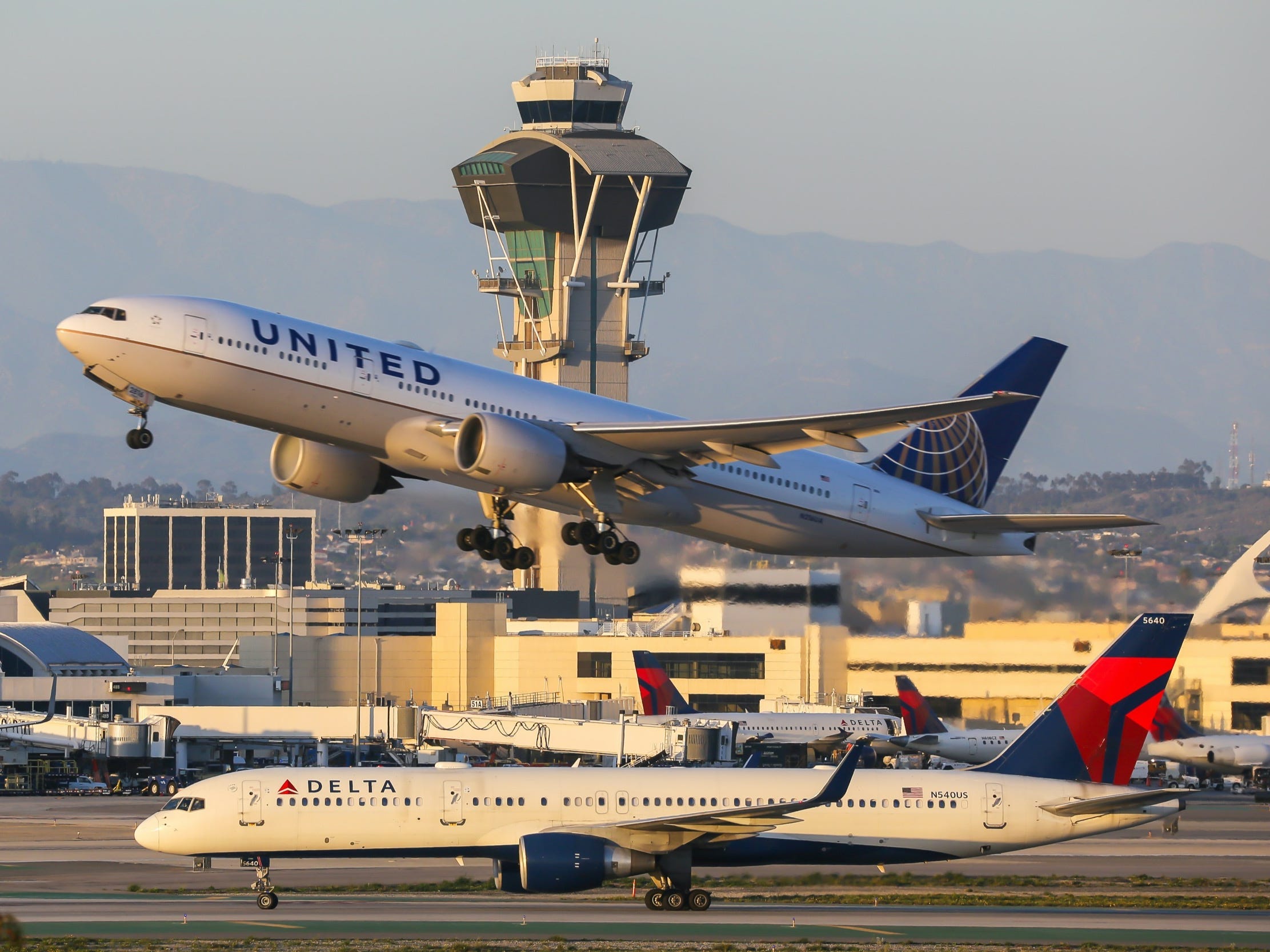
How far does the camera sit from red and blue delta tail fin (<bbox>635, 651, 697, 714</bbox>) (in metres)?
85.2

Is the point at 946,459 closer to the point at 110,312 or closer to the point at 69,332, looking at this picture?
the point at 110,312

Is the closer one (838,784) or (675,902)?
(838,784)

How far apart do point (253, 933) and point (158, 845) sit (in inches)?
156

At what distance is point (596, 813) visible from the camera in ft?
135

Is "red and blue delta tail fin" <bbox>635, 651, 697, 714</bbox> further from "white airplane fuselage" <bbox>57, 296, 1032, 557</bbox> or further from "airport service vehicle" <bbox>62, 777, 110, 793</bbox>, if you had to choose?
"white airplane fuselage" <bbox>57, 296, 1032, 557</bbox>

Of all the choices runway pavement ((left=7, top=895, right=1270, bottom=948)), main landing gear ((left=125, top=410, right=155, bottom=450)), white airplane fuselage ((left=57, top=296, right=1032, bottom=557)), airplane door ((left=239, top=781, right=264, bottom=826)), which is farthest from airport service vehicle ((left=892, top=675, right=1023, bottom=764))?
main landing gear ((left=125, top=410, right=155, bottom=450))

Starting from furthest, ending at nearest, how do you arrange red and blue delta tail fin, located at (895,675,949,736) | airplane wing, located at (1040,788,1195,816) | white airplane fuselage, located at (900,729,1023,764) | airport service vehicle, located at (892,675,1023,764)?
white airplane fuselage, located at (900,729,1023,764) → airport service vehicle, located at (892,675,1023,764) → red and blue delta tail fin, located at (895,675,949,736) → airplane wing, located at (1040,788,1195,816)

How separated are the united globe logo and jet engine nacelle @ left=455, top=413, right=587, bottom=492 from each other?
12335mm

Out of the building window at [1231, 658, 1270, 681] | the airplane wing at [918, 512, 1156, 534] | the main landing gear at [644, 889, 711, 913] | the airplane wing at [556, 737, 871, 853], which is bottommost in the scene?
the main landing gear at [644, 889, 711, 913]

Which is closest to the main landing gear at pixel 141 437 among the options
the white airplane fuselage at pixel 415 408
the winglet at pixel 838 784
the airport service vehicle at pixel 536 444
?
the airport service vehicle at pixel 536 444

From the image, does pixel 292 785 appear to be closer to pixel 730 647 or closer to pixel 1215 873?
pixel 1215 873

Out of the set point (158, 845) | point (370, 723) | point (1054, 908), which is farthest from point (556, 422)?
point (370, 723)

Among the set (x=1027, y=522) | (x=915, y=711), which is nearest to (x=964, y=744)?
(x=915, y=711)

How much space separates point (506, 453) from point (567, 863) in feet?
30.3
